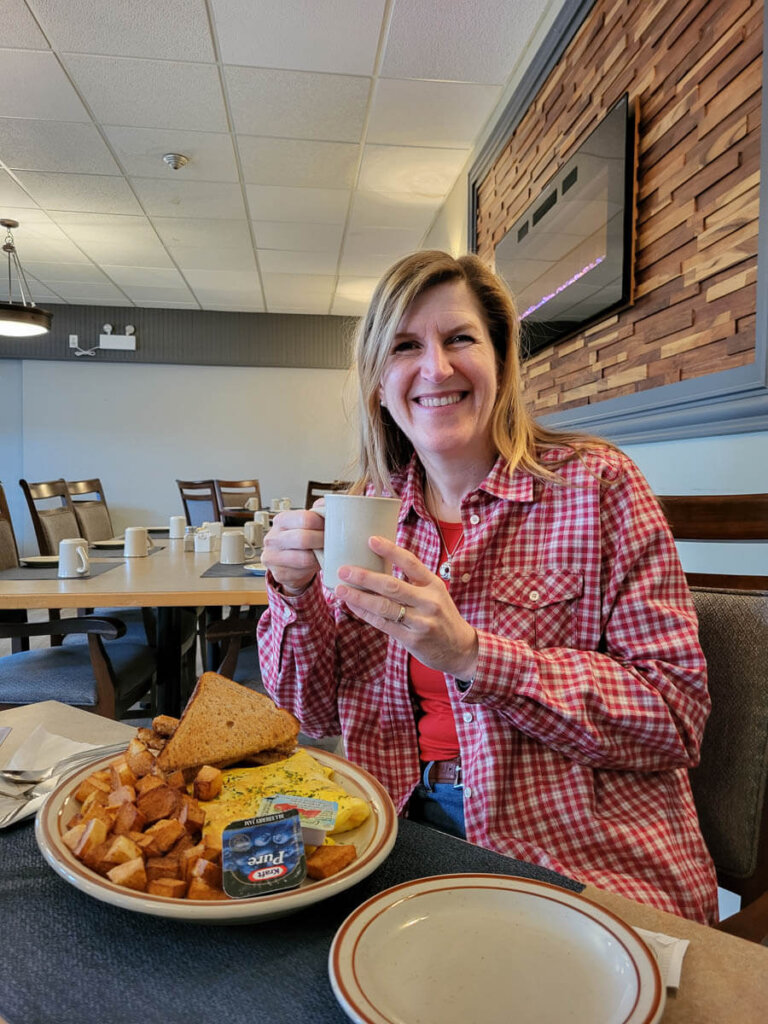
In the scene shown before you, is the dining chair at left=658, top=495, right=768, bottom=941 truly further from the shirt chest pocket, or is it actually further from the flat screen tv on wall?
the flat screen tv on wall

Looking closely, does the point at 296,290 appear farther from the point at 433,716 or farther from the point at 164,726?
the point at 164,726

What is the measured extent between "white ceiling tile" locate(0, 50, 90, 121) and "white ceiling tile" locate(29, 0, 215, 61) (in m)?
0.20

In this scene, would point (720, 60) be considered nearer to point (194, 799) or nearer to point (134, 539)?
point (194, 799)

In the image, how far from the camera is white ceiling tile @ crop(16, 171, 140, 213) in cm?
431

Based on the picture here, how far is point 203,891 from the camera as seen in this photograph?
49 centimetres

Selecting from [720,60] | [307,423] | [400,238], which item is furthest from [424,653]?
[307,423]

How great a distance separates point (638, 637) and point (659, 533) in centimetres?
14

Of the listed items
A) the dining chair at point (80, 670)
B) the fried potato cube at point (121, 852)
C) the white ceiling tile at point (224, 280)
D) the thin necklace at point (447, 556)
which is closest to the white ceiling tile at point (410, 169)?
the white ceiling tile at point (224, 280)

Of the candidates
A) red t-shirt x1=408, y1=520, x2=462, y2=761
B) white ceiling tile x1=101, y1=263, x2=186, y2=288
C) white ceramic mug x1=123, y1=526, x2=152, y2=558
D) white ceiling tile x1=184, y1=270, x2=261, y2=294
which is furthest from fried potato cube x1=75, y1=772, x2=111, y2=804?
white ceiling tile x1=101, y1=263, x2=186, y2=288

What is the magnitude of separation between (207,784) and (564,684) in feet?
1.38

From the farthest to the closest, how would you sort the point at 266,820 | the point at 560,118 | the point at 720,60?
the point at 560,118
the point at 720,60
the point at 266,820

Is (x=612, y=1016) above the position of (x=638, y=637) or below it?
below

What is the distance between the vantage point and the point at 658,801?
0.85m

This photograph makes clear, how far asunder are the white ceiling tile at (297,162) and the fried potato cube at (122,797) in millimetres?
3899
